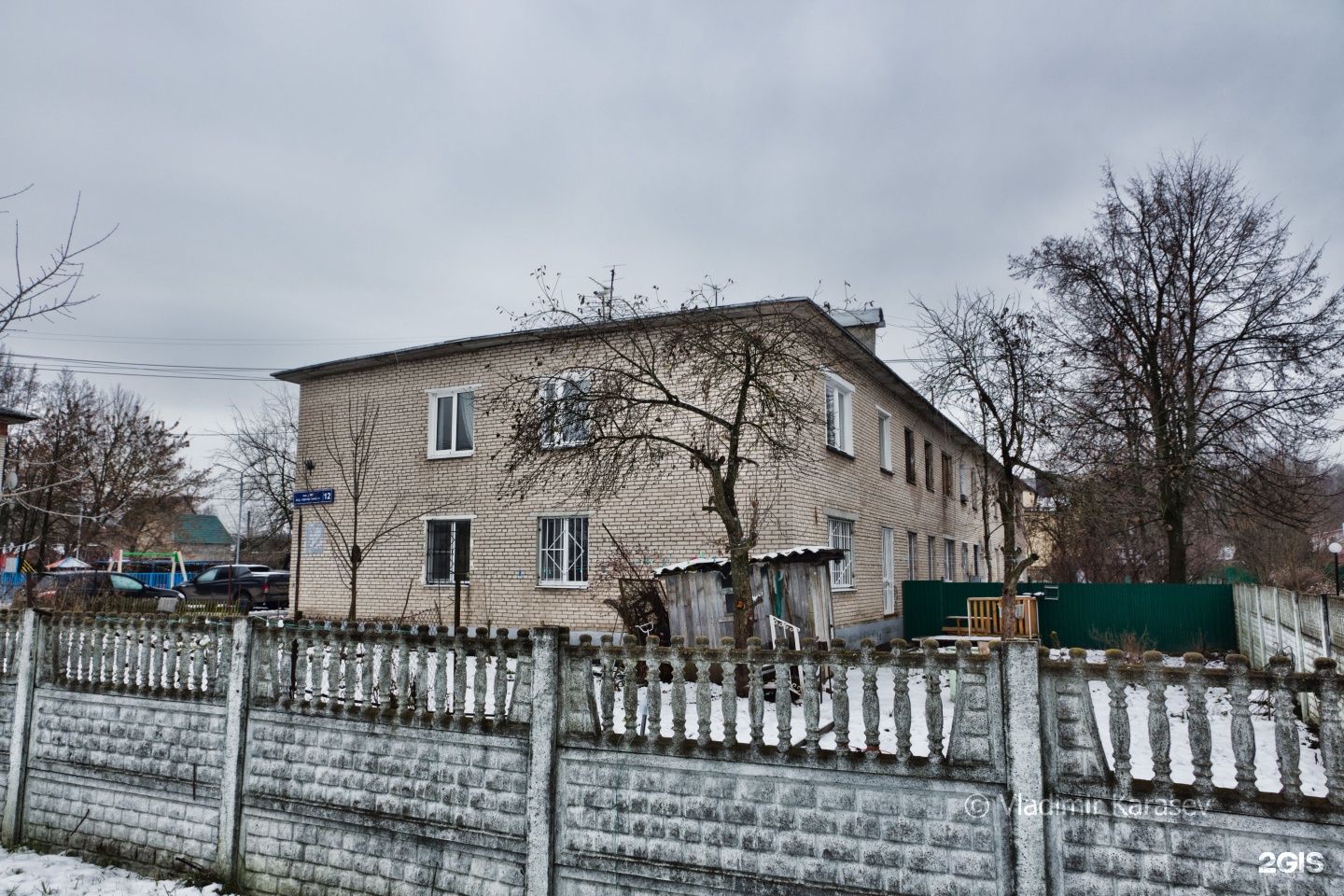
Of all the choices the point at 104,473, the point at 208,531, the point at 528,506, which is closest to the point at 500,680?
the point at 528,506

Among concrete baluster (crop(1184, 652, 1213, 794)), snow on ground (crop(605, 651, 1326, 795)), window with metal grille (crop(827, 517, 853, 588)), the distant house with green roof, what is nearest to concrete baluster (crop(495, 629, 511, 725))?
snow on ground (crop(605, 651, 1326, 795))

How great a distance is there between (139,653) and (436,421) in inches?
412

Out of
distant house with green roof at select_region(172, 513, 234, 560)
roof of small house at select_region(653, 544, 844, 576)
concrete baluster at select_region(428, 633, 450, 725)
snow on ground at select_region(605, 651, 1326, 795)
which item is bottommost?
snow on ground at select_region(605, 651, 1326, 795)

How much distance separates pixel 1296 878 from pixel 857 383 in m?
14.0

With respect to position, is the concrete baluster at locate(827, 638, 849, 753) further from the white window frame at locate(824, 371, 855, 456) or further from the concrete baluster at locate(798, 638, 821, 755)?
the white window frame at locate(824, 371, 855, 456)

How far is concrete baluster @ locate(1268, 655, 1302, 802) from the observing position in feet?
11.1

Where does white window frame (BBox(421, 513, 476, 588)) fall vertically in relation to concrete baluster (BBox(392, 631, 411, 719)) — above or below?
above

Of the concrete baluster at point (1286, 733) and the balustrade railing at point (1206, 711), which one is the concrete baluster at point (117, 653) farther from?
the concrete baluster at point (1286, 733)

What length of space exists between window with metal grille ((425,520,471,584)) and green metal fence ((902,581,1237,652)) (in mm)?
9606

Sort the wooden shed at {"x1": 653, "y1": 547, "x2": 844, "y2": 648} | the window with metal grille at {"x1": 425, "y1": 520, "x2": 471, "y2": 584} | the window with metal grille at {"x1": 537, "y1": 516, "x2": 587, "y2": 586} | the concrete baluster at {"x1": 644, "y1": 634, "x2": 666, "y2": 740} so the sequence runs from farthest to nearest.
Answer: the window with metal grille at {"x1": 425, "y1": 520, "x2": 471, "y2": 584}, the window with metal grille at {"x1": 537, "y1": 516, "x2": 587, "y2": 586}, the wooden shed at {"x1": 653, "y1": 547, "x2": 844, "y2": 648}, the concrete baluster at {"x1": 644, "y1": 634, "x2": 666, "y2": 740}

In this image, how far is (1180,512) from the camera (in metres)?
17.7

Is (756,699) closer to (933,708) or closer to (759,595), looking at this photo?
(933,708)

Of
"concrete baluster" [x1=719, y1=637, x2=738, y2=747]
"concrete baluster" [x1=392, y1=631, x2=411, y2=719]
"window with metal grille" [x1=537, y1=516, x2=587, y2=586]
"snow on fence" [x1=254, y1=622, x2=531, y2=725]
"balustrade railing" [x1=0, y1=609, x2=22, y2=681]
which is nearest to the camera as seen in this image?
"concrete baluster" [x1=719, y1=637, x2=738, y2=747]

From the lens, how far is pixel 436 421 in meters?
17.0
